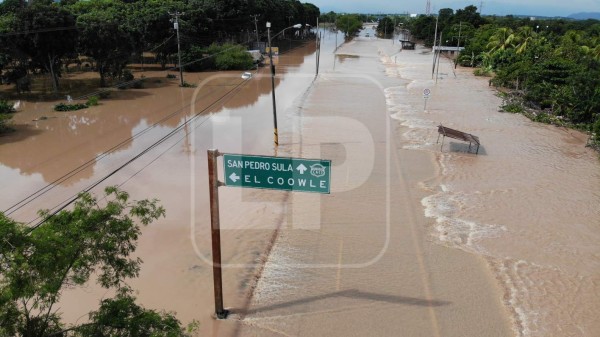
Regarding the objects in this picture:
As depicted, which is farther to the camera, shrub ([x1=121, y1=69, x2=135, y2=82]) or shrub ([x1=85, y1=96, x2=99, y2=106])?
shrub ([x1=121, y1=69, x2=135, y2=82])

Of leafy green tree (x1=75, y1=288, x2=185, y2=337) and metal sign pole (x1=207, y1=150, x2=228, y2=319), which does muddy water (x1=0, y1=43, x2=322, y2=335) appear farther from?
leafy green tree (x1=75, y1=288, x2=185, y2=337)

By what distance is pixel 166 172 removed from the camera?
1920 cm

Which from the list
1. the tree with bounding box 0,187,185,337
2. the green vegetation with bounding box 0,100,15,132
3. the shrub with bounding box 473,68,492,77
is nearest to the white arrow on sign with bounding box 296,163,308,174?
the tree with bounding box 0,187,185,337

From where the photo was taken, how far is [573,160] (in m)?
21.6

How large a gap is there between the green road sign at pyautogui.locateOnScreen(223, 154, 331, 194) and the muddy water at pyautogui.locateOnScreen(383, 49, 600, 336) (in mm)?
6044

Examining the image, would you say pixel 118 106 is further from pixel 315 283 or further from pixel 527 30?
pixel 527 30

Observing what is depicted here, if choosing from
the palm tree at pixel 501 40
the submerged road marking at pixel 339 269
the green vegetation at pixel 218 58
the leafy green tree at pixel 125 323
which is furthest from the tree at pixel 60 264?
the palm tree at pixel 501 40

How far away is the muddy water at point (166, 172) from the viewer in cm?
1145

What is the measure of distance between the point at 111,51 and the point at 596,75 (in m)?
33.7

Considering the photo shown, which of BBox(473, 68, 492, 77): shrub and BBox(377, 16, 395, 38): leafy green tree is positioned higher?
BBox(377, 16, 395, 38): leafy green tree

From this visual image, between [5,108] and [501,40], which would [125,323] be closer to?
[5,108]

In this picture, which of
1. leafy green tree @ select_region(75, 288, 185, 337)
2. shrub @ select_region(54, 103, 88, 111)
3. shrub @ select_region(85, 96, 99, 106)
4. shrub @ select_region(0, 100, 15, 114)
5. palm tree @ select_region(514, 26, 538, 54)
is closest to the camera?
leafy green tree @ select_region(75, 288, 185, 337)

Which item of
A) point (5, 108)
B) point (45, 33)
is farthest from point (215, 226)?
point (45, 33)

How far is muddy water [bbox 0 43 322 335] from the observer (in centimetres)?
1145
